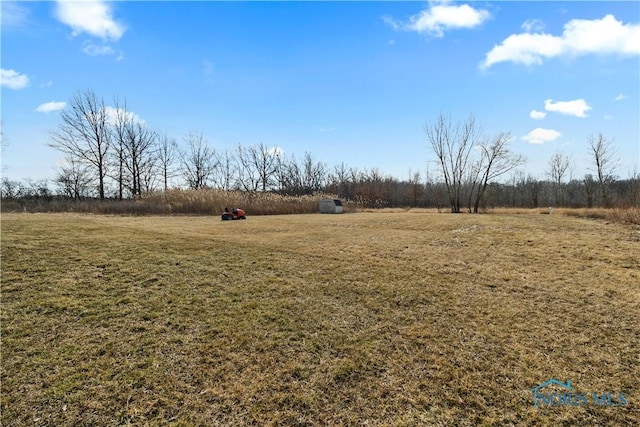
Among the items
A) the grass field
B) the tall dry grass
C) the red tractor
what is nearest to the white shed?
the tall dry grass

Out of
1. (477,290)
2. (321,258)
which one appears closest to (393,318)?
(477,290)

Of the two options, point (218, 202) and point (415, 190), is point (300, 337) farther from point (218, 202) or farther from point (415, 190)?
point (415, 190)

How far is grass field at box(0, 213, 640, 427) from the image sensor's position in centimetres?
215

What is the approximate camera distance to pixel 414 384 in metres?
2.40

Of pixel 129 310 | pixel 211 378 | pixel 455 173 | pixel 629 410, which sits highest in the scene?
pixel 455 173

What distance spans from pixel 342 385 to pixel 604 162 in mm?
32810

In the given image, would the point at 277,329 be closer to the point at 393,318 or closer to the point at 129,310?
the point at 393,318

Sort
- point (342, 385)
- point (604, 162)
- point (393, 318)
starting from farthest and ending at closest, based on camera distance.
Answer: point (604, 162)
point (393, 318)
point (342, 385)

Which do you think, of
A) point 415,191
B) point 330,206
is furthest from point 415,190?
point 330,206

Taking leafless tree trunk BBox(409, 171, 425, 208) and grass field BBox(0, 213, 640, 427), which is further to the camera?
leafless tree trunk BBox(409, 171, 425, 208)

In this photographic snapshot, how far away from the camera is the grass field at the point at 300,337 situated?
7.04 ft

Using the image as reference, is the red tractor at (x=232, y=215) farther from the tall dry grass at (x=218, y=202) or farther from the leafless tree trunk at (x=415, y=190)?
the leafless tree trunk at (x=415, y=190)

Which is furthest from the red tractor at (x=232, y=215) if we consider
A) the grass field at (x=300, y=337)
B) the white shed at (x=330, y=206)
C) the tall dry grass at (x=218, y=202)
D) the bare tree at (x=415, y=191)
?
the bare tree at (x=415, y=191)

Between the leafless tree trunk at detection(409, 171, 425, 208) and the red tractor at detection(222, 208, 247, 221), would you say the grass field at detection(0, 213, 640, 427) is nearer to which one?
the red tractor at detection(222, 208, 247, 221)
